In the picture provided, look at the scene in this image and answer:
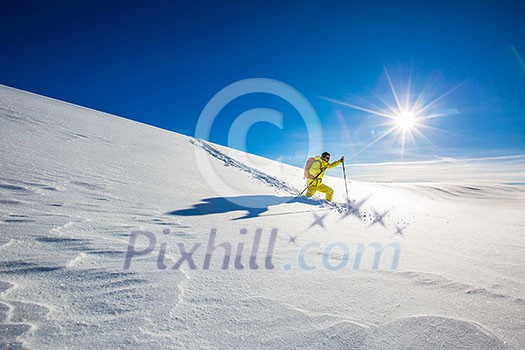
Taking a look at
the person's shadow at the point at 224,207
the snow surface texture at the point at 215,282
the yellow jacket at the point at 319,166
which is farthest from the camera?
the yellow jacket at the point at 319,166

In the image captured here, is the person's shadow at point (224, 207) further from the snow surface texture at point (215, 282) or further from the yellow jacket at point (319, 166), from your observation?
the yellow jacket at point (319, 166)

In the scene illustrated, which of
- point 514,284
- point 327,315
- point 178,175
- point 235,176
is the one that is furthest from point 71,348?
point 235,176

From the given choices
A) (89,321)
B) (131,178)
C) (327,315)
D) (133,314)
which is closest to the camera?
(89,321)

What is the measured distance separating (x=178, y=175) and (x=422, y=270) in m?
6.51

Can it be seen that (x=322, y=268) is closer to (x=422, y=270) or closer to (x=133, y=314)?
(x=422, y=270)

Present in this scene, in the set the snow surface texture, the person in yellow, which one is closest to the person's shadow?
the snow surface texture

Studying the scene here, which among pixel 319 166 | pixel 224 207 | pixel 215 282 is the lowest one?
pixel 215 282

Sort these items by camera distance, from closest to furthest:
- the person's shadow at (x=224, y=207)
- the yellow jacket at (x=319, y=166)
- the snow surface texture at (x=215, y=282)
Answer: the snow surface texture at (x=215, y=282), the person's shadow at (x=224, y=207), the yellow jacket at (x=319, y=166)

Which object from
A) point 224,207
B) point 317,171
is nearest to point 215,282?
point 224,207

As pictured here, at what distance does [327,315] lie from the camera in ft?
6.33

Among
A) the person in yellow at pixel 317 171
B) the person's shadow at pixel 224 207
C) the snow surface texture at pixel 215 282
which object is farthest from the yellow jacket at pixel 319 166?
the snow surface texture at pixel 215 282

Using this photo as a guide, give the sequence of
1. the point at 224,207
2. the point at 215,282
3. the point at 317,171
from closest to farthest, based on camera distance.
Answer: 1. the point at 215,282
2. the point at 224,207
3. the point at 317,171

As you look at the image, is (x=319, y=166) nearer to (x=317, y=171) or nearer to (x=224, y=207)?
(x=317, y=171)

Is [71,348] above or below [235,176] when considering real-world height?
below
